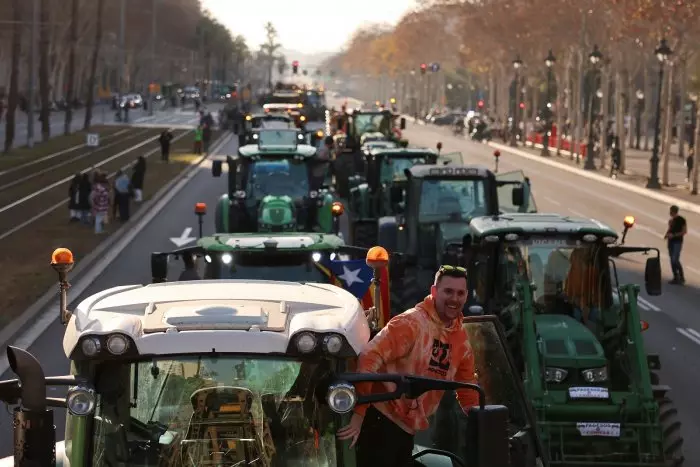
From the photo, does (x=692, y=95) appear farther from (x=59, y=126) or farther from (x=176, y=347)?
(x=176, y=347)

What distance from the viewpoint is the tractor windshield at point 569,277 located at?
15.3m

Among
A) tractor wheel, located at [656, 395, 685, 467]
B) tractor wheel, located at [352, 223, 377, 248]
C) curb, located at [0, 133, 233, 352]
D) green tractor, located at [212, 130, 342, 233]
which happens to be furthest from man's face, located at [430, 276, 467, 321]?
tractor wheel, located at [352, 223, 377, 248]

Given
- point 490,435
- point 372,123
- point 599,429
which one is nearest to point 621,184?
point 372,123

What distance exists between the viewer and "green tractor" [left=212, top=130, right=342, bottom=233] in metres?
27.0

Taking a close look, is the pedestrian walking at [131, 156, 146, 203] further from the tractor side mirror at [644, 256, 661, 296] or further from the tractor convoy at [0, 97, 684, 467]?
the tractor side mirror at [644, 256, 661, 296]

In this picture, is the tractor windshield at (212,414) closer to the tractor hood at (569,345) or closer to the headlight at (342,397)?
the headlight at (342,397)

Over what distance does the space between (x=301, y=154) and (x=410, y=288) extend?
682 centimetres

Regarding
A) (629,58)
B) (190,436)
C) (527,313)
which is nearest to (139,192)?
(527,313)

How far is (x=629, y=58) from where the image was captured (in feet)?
333

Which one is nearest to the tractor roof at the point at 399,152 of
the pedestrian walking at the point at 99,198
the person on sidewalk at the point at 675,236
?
the pedestrian walking at the point at 99,198

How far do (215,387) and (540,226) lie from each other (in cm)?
960

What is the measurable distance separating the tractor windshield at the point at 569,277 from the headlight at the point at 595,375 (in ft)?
3.46

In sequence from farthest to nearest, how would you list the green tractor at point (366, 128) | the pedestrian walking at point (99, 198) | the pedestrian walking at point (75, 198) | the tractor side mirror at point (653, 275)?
the green tractor at point (366, 128)
the pedestrian walking at point (75, 198)
the pedestrian walking at point (99, 198)
the tractor side mirror at point (653, 275)

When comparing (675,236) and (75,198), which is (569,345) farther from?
(75,198)
